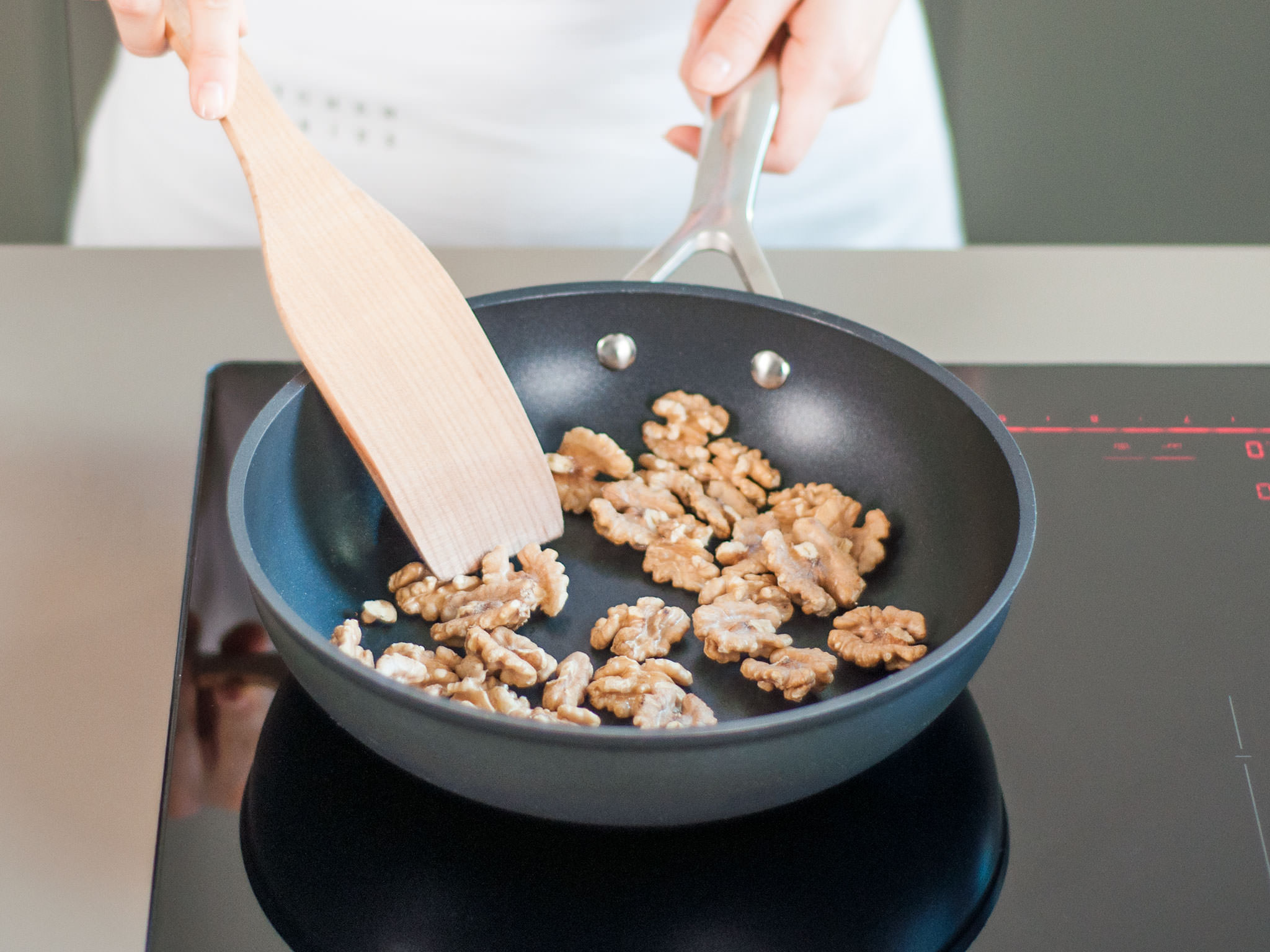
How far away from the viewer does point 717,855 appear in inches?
25.2

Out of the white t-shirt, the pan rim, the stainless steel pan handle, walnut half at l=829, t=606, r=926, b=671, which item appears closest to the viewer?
the pan rim

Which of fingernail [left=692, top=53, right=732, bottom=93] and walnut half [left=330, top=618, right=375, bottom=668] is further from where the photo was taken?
fingernail [left=692, top=53, right=732, bottom=93]

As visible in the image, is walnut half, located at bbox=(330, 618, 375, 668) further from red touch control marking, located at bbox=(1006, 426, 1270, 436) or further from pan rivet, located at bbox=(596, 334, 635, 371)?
red touch control marking, located at bbox=(1006, 426, 1270, 436)

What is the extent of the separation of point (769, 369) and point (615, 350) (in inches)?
5.2

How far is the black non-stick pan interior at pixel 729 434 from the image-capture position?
815mm

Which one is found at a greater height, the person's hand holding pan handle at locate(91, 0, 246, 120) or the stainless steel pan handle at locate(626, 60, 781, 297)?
the person's hand holding pan handle at locate(91, 0, 246, 120)

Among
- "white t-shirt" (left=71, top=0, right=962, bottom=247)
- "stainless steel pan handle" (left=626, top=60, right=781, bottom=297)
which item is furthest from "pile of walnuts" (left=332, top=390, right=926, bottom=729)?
"white t-shirt" (left=71, top=0, right=962, bottom=247)

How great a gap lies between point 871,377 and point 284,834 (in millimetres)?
556

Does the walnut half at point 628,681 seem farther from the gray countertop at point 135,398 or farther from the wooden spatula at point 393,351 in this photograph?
the gray countertop at point 135,398

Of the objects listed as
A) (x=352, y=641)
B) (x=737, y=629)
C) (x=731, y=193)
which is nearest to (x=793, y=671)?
(x=737, y=629)

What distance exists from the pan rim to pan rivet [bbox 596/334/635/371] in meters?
0.27

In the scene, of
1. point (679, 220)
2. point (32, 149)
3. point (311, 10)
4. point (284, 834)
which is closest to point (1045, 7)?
point (679, 220)

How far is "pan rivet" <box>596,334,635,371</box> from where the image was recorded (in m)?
1.00

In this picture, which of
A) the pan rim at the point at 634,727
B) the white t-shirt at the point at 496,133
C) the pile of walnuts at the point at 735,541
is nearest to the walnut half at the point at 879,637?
the pile of walnuts at the point at 735,541
